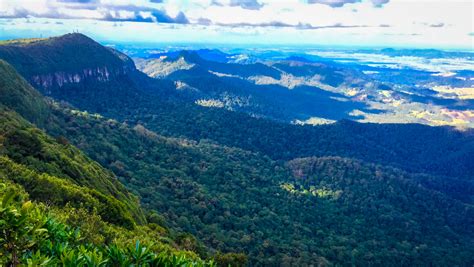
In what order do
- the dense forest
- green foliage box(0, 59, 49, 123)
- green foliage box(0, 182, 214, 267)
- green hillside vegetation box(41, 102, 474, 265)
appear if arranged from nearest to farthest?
green foliage box(0, 182, 214, 267), the dense forest, green hillside vegetation box(41, 102, 474, 265), green foliage box(0, 59, 49, 123)

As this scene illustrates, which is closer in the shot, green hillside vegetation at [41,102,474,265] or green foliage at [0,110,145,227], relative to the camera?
green foliage at [0,110,145,227]

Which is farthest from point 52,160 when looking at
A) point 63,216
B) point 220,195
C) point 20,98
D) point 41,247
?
point 220,195

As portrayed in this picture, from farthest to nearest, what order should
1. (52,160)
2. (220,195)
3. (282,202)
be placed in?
(282,202), (220,195), (52,160)

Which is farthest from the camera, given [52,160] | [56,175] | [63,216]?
[52,160]

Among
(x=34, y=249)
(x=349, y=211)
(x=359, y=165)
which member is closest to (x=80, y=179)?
(x=34, y=249)

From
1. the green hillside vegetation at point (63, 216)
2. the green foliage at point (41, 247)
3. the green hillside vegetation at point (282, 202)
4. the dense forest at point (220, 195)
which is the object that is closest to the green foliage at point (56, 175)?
the green hillside vegetation at point (63, 216)

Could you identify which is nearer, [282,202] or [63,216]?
[63,216]

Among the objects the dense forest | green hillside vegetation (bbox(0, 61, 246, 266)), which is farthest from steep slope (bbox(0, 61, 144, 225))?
the dense forest

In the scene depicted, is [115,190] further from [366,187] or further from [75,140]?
[366,187]

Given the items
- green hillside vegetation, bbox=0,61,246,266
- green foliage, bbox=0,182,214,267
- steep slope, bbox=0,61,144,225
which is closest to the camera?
green foliage, bbox=0,182,214,267

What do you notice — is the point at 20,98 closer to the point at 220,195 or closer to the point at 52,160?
the point at 52,160

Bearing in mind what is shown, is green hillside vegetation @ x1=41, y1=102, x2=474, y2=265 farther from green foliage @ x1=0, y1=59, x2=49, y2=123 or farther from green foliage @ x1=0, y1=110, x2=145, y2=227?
green foliage @ x1=0, y1=110, x2=145, y2=227
